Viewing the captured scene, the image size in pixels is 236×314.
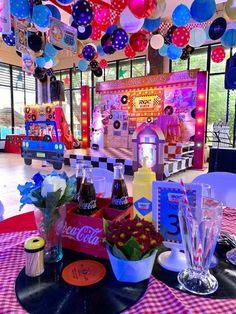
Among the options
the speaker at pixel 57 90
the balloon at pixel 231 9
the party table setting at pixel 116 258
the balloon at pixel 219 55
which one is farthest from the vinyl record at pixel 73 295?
the speaker at pixel 57 90

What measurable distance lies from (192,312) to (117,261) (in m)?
0.22

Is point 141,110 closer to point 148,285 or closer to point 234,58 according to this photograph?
point 234,58

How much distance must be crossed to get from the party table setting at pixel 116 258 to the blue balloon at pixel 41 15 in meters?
3.41

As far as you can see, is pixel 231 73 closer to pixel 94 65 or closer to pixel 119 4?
pixel 119 4

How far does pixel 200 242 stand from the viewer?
0.72 m

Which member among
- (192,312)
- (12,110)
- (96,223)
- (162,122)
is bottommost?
(192,312)

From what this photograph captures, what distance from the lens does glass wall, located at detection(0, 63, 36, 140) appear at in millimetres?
10430

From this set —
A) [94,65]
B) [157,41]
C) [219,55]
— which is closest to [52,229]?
[157,41]

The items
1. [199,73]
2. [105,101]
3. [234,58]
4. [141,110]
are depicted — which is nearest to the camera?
[234,58]

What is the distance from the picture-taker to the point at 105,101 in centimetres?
886

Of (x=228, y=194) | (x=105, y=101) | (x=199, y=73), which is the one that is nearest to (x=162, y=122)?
(x=199, y=73)

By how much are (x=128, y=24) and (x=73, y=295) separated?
4.20 meters

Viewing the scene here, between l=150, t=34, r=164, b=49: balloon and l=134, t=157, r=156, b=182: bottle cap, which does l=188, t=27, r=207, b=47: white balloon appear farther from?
l=134, t=157, r=156, b=182: bottle cap

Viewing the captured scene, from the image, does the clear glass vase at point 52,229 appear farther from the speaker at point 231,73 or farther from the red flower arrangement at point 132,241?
the speaker at point 231,73
